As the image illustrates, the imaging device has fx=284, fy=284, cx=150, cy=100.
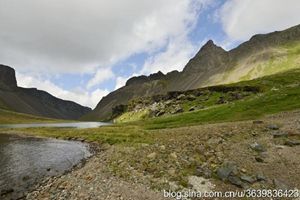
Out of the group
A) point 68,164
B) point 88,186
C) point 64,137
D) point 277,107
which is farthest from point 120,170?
point 64,137

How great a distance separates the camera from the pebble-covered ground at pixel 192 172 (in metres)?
25.2

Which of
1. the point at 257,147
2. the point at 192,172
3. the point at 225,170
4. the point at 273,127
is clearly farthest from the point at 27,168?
the point at 273,127

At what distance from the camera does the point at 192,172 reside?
28422mm

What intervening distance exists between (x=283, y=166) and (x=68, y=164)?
31326 mm

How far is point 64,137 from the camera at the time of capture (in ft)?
298

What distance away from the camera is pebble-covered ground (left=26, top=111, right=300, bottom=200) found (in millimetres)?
25156

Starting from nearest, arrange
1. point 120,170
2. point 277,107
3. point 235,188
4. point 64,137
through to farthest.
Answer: point 235,188 → point 120,170 → point 277,107 → point 64,137

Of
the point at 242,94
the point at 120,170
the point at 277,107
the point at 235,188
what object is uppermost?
the point at 242,94

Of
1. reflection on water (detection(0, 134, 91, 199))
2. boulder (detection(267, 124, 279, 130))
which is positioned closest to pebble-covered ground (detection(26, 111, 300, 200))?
reflection on water (detection(0, 134, 91, 199))

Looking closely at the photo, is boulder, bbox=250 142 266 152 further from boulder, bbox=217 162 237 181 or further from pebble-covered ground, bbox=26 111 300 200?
boulder, bbox=217 162 237 181

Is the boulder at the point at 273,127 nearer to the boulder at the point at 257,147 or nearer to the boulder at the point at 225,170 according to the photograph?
the boulder at the point at 257,147

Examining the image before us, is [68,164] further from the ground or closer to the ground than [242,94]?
closer to the ground

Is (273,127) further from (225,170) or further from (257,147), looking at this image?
(225,170)

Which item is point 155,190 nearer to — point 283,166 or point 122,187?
point 122,187
